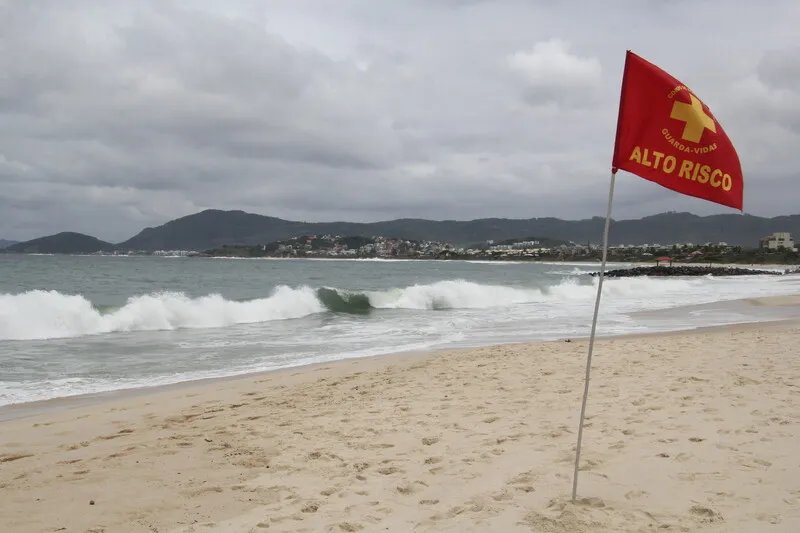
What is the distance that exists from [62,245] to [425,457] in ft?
620

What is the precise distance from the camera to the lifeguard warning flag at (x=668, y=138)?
4.17m

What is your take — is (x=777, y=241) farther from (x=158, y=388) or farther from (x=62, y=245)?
(x=62, y=245)

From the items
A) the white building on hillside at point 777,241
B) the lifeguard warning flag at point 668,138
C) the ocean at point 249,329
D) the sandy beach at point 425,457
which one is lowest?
the ocean at point 249,329

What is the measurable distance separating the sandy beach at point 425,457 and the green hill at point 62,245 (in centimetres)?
18364

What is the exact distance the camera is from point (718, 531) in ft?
12.4

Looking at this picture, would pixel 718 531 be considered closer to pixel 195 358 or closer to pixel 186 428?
pixel 186 428

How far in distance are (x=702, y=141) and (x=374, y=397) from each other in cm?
545

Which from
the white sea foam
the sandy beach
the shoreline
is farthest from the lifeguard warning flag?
the white sea foam

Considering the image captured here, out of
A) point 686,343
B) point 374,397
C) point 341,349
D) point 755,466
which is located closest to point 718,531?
point 755,466

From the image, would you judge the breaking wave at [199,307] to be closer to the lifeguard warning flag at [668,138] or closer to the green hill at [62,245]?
the lifeguard warning flag at [668,138]

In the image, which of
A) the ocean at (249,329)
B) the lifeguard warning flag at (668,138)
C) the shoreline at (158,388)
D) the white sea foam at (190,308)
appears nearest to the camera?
the lifeguard warning flag at (668,138)

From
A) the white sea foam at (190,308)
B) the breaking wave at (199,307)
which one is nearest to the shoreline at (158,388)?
the white sea foam at (190,308)

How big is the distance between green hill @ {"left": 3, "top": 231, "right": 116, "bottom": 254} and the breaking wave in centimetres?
16505

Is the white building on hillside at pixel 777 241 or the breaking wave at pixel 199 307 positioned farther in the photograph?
the white building on hillside at pixel 777 241
